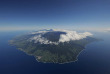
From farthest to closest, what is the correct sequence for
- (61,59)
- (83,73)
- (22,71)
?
(61,59), (22,71), (83,73)

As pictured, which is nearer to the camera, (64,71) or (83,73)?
(83,73)

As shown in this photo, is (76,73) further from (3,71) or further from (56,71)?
(3,71)

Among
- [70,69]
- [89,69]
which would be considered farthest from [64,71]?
[89,69]

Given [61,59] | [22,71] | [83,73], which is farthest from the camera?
[61,59]

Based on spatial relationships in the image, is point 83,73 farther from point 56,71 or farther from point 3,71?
point 3,71

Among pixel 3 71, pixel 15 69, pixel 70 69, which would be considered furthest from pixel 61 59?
pixel 3 71

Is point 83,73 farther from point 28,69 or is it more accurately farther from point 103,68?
point 28,69

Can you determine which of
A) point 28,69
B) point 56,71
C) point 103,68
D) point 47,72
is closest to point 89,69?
point 103,68

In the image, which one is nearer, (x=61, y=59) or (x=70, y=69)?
(x=70, y=69)
